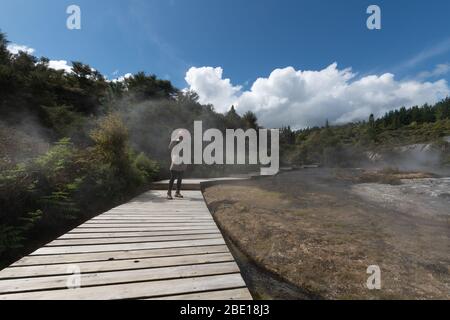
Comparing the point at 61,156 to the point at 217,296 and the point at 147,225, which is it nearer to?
the point at 147,225

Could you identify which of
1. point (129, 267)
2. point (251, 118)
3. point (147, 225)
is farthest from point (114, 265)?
Answer: point (251, 118)

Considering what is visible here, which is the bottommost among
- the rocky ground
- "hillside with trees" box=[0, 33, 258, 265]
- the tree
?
the rocky ground

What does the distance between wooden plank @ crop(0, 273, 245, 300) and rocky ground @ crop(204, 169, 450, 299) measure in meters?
0.98

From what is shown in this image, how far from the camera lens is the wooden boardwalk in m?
1.40

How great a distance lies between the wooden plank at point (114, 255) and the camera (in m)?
1.74

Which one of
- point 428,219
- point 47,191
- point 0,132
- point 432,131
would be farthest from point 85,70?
point 432,131

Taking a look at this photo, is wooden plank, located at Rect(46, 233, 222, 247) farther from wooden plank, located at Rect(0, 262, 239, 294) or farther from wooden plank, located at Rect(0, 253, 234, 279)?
wooden plank, located at Rect(0, 262, 239, 294)

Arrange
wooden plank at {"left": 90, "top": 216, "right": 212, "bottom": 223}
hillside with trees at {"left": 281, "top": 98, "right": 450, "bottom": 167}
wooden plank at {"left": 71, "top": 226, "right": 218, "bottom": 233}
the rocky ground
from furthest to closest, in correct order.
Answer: hillside with trees at {"left": 281, "top": 98, "right": 450, "bottom": 167} → wooden plank at {"left": 90, "top": 216, "right": 212, "bottom": 223} → wooden plank at {"left": 71, "top": 226, "right": 218, "bottom": 233} → the rocky ground

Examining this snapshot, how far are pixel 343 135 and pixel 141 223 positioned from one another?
6651 centimetres

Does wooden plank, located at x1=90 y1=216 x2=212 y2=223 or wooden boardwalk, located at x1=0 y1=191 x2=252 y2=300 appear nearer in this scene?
wooden boardwalk, located at x1=0 y1=191 x2=252 y2=300

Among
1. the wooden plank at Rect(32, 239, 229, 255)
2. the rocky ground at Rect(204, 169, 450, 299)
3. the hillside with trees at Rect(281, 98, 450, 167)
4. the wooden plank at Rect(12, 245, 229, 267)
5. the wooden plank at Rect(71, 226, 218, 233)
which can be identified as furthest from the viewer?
the hillside with trees at Rect(281, 98, 450, 167)

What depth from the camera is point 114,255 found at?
76.3 inches

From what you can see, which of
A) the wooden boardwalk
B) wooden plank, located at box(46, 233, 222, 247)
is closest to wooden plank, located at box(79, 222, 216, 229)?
the wooden boardwalk

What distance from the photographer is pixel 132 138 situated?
35.6 feet
